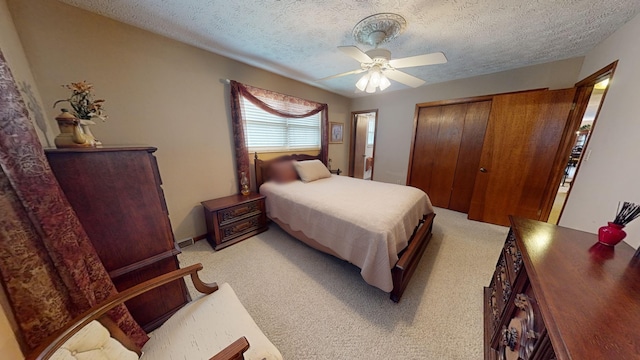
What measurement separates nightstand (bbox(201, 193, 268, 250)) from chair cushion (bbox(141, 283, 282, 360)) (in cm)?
127

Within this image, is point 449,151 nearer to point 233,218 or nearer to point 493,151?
point 493,151

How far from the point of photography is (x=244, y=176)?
8.63 ft

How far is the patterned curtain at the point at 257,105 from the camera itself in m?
2.43

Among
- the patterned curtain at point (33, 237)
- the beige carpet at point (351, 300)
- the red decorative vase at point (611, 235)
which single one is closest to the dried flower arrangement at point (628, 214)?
the red decorative vase at point (611, 235)

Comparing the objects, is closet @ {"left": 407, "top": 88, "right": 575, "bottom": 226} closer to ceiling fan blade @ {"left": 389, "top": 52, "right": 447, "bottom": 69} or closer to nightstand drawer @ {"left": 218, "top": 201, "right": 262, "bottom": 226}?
ceiling fan blade @ {"left": 389, "top": 52, "right": 447, "bottom": 69}

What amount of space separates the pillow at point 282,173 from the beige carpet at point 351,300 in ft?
3.08

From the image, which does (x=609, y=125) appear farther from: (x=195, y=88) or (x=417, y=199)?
(x=195, y=88)

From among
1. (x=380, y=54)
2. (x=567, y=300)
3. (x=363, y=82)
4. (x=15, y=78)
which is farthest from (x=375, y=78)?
(x=15, y=78)

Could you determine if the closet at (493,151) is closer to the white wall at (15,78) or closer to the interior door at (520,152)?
the interior door at (520,152)

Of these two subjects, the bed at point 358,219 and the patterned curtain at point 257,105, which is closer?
the bed at point 358,219

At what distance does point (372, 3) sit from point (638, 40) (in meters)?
2.04

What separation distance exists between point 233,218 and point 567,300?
2611 mm

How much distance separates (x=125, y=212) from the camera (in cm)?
109

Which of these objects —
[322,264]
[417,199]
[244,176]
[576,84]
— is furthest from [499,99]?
[244,176]
